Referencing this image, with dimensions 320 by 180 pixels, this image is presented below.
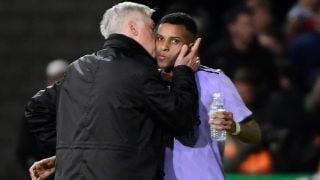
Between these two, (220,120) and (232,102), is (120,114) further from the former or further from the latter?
(232,102)

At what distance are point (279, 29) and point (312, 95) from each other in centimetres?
161

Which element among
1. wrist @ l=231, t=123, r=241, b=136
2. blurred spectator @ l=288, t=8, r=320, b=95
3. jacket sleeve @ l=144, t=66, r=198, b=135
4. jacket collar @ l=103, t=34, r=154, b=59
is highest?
jacket collar @ l=103, t=34, r=154, b=59

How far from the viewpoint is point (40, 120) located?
22.2ft

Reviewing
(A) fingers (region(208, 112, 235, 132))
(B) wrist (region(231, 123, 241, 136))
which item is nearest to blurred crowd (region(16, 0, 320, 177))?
(B) wrist (region(231, 123, 241, 136))

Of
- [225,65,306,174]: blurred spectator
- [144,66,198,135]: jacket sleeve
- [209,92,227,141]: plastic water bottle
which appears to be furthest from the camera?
[225,65,306,174]: blurred spectator

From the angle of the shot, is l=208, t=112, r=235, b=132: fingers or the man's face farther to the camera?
the man's face

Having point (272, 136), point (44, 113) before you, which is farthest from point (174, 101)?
point (272, 136)

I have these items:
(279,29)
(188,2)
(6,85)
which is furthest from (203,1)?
(6,85)

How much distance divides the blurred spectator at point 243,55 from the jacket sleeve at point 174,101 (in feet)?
16.8

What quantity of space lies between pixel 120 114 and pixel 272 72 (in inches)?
227

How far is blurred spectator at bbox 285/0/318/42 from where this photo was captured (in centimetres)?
1259

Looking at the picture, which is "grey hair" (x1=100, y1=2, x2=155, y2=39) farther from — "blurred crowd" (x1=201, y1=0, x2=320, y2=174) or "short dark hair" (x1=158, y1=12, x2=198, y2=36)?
"blurred crowd" (x1=201, y1=0, x2=320, y2=174)

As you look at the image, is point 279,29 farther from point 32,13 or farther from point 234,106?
point 234,106

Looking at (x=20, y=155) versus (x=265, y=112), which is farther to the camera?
(x=265, y=112)
